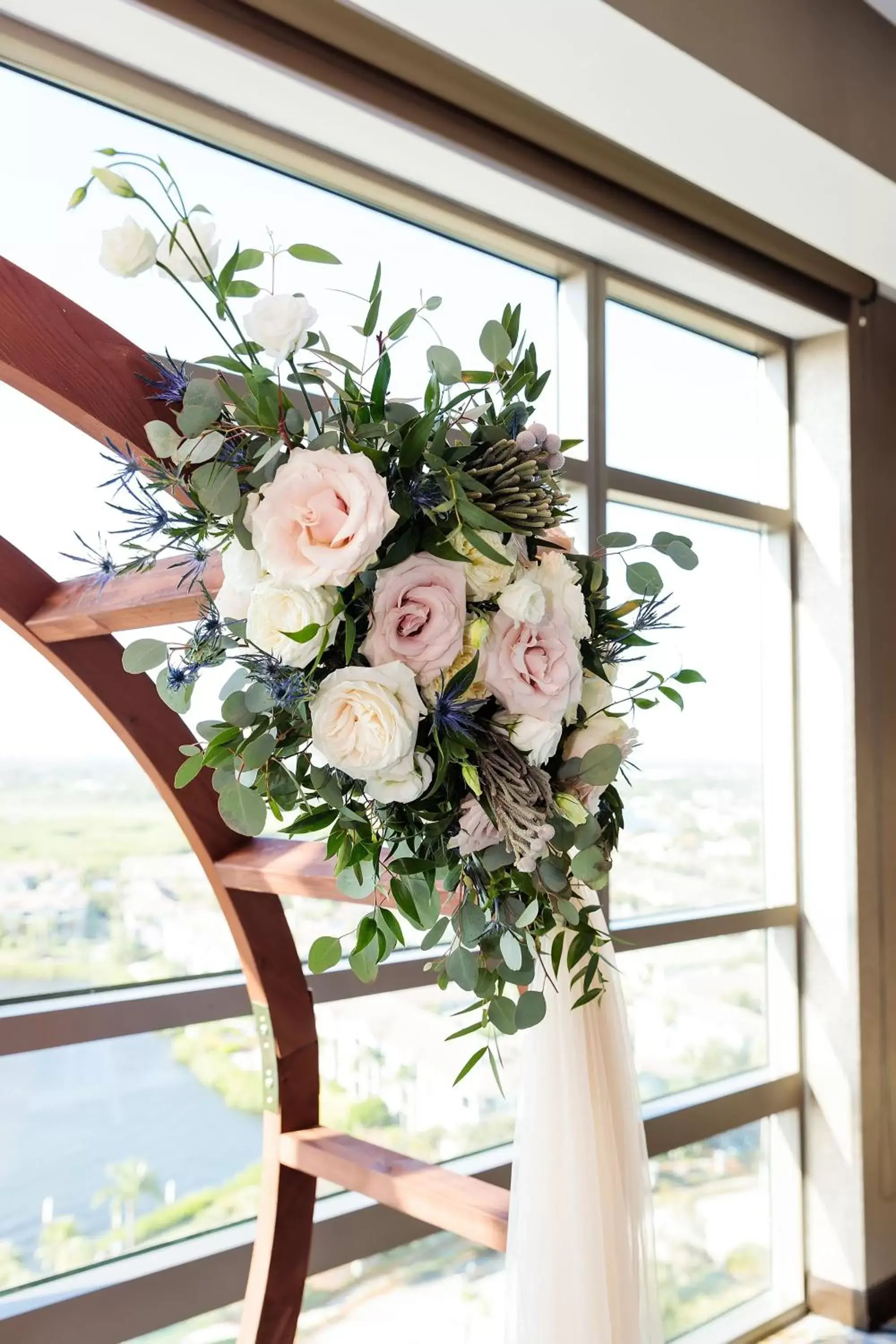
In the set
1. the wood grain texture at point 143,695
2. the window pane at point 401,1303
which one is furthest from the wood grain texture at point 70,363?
the window pane at point 401,1303

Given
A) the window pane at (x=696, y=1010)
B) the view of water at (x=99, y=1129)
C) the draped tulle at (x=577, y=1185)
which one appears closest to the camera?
the draped tulle at (x=577, y=1185)

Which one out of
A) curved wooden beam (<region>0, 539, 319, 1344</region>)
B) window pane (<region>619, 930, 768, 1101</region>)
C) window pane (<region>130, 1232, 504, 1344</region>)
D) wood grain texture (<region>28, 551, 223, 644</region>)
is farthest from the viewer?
window pane (<region>619, 930, 768, 1101</region>)

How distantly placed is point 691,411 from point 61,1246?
263 centimetres

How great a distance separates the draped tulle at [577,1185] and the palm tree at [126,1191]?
1.08 m

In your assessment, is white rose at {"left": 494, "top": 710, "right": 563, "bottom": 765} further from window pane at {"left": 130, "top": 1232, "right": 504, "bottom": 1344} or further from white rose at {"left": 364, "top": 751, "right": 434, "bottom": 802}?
window pane at {"left": 130, "top": 1232, "right": 504, "bottom": 1344}

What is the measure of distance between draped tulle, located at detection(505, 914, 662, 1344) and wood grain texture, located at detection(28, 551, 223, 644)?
509 millimetres

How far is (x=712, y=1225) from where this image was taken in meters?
3.17

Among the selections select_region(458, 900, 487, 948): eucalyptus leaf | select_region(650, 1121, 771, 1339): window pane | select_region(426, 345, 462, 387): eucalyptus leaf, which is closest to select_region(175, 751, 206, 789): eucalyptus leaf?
select_region(458, 900, 487, 948): eucalyptus leaf

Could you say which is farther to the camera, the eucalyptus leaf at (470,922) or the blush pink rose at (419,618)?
the eucalyptus leaf at (470,922)

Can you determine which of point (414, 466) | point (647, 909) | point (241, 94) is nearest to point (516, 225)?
point (241, 94)

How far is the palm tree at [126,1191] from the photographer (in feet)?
6.36

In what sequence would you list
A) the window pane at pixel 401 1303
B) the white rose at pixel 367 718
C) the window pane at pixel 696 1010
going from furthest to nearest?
the window pane at pixel 696 1010 → the window pane at pixel 401 1303 → the white rose at pixel 367 718

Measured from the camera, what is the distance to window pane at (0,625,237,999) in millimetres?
1870

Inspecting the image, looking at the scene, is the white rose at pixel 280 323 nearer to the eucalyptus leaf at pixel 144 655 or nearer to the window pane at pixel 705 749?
the eucalyptus leaf at pixel 144 655
